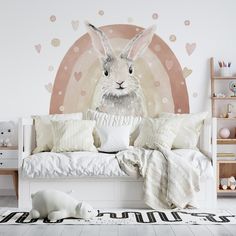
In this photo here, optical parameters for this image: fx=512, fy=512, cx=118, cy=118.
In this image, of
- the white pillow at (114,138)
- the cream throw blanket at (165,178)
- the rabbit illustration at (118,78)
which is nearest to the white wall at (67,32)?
the rabbit illustration at (118,78)

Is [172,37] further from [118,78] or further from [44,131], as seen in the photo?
[44,131]

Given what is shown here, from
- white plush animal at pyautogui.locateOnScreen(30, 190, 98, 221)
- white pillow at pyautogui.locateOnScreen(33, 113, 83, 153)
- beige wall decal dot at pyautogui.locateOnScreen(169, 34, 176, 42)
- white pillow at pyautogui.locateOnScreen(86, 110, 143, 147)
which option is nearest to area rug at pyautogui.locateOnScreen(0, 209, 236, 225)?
white plush animal at pyautogui.locateOnScreen(30, 190, 98, 221)

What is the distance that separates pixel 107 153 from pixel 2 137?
117 cm

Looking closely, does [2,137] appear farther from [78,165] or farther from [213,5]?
[213,5]

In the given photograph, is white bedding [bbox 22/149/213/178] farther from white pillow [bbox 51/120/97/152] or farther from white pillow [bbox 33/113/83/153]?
white pillow [bbox 33/113/83/153]

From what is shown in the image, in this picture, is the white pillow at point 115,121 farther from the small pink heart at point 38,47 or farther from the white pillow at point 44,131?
the small pink heart at point 38,47

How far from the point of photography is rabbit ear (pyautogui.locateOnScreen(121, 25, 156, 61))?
Answer: 16.9ft

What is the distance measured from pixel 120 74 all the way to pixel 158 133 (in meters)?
0.84

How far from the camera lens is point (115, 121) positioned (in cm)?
491

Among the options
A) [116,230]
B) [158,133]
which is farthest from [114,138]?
[116,230]

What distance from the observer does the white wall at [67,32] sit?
203 inches

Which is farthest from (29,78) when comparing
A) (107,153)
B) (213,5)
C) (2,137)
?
(213,5)

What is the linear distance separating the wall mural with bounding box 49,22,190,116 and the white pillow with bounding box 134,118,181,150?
15.9 inches

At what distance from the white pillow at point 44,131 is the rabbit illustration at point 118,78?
0.44m
